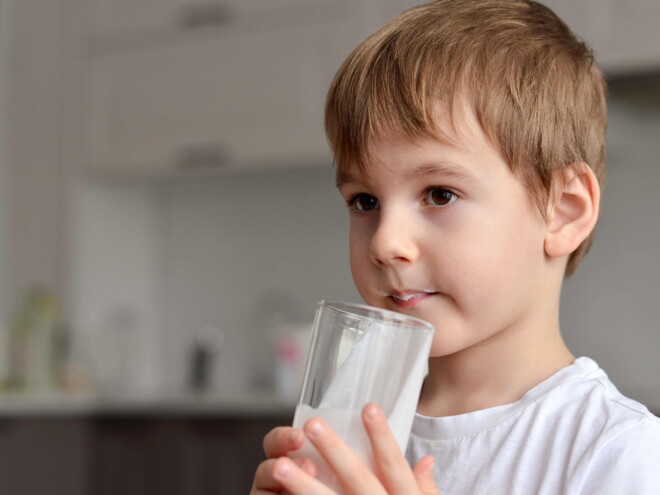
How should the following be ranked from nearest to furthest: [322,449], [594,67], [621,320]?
[322,449] < [594,67] < [621,320]

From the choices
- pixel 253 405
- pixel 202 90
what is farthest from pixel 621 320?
pixel 202 90

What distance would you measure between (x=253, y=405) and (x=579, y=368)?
2101 mm

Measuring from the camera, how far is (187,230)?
384cm

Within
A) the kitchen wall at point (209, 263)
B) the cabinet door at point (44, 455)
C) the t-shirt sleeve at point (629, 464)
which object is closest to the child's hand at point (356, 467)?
the t-shirt sleeve at point (629, 464)

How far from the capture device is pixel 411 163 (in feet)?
2.96

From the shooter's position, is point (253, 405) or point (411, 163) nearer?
point (411, 163)

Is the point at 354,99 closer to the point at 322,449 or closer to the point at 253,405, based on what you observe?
the point at 322,449

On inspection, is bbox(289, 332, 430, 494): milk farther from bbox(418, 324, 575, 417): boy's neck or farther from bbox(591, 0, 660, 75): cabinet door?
bbox(591, 0, 660, 75): cabinet door

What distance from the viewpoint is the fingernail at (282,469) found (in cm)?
74

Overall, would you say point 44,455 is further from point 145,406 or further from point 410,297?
point 410,297

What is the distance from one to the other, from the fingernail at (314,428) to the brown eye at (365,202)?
11.5 inches

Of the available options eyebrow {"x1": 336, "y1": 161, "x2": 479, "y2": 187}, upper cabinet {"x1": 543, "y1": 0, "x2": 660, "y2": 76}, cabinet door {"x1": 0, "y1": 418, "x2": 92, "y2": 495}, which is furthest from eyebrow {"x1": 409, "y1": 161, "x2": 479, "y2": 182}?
cabinet door {"x1": 0, "y1": 418, "x2": 92, "y2": 495}

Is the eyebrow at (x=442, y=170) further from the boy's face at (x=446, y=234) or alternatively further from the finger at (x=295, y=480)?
the finger at (x=295, y=480)

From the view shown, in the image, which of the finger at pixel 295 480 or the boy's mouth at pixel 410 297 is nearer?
the finger at pixel 295 480
